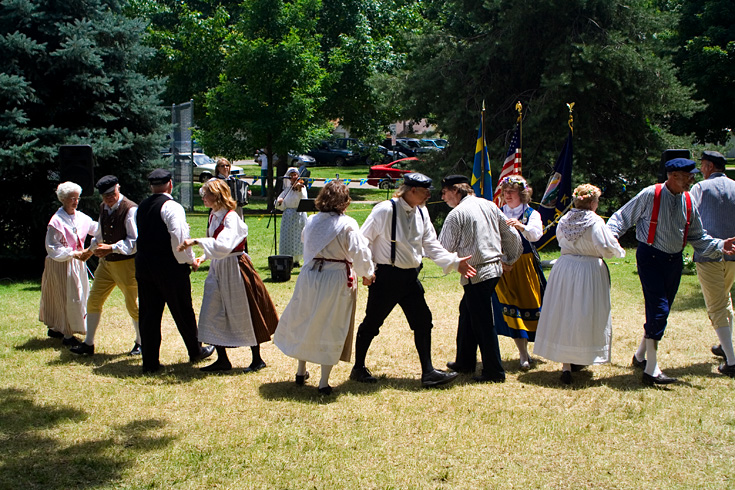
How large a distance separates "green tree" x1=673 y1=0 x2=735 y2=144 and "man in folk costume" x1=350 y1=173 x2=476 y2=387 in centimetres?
2257

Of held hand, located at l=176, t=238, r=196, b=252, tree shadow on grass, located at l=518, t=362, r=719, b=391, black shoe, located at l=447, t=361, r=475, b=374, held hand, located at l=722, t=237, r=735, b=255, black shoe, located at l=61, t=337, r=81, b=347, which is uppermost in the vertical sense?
held hand, located at l=722, t=237, r=735, b=255

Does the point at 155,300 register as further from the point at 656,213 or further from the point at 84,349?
the point at 656,213

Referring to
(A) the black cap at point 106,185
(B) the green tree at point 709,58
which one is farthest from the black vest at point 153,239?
(B) the green tree at point 709,58

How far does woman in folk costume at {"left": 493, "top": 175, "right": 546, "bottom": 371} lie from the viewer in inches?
279

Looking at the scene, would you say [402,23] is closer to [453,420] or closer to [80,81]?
[80,81]

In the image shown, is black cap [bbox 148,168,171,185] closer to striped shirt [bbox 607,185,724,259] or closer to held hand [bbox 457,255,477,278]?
held hand [bbox 457,255,477,278]

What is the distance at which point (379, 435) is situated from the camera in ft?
17.3

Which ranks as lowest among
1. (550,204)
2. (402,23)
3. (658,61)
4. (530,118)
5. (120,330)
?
(120,330)

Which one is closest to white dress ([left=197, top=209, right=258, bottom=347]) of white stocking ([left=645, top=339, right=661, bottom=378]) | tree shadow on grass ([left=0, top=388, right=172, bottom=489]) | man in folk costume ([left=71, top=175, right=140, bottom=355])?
man in folk costume ([left=71, top=175, right=140, bottom=355])

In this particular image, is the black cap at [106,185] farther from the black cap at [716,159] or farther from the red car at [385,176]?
the red car at [385,176]

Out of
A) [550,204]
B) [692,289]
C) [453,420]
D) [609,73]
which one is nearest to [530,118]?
[609,73]

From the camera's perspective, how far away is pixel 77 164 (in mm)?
9367

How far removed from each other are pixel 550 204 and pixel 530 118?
4.36 metres

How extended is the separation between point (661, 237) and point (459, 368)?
2.17m
